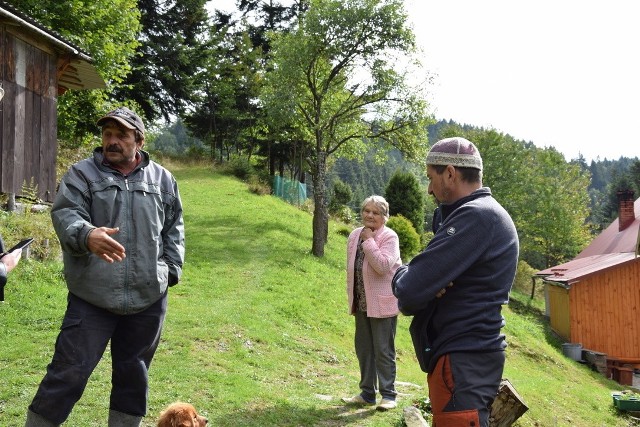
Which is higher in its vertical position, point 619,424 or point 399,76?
point 399,76

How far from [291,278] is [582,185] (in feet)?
147

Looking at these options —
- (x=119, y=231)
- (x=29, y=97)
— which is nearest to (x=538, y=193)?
(x=29, y=97)

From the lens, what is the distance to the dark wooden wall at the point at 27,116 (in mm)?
11797

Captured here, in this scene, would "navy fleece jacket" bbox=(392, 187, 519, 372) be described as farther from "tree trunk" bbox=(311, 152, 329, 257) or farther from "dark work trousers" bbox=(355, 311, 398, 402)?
"tree trunk" bbox=(311, 152, 329, 257)

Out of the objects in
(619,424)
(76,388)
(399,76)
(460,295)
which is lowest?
(619,424)

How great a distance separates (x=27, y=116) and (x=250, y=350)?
7424 millimetres

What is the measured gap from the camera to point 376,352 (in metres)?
6.39

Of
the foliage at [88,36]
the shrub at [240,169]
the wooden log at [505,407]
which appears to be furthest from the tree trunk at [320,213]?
the wooden log at [505,407]

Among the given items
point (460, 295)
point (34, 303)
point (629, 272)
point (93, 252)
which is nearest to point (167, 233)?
point (93, 252)

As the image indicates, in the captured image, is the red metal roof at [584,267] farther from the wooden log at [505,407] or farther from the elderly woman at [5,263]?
the elderly woman at [5,263]

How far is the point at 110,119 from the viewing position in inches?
151

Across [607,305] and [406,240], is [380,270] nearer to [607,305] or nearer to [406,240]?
[406,240]

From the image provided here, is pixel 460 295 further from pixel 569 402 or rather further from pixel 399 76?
pixel 399 76

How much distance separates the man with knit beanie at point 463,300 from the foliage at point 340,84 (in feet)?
57.1
